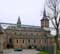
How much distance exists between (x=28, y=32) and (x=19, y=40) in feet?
34.9

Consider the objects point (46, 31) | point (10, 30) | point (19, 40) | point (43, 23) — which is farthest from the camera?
point (43, 23)

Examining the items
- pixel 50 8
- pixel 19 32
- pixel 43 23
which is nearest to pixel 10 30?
pixel 19 32

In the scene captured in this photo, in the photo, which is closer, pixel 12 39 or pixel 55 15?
pixel 55 15

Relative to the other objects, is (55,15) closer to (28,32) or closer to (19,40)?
(19,40)

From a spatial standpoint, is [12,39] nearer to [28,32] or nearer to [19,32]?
[19,32]

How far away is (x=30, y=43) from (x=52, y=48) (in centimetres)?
6337

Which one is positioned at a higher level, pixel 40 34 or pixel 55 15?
pixel 55 15

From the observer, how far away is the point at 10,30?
224 ft

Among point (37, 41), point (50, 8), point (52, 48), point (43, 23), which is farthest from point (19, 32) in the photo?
point (52, 48)

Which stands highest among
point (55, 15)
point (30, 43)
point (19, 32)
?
point (55, 15)

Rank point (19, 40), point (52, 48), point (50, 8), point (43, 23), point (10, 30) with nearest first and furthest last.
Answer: point (52, 48)
point (50, 8)
point (19, 40)
point (10, 30)
point (43, 23)

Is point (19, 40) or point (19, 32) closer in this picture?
point (19, 40)

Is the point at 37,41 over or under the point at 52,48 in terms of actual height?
under

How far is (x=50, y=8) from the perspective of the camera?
32.5 meters
